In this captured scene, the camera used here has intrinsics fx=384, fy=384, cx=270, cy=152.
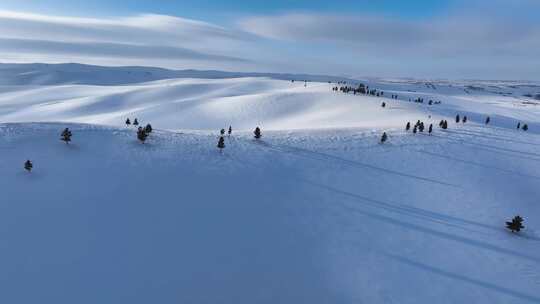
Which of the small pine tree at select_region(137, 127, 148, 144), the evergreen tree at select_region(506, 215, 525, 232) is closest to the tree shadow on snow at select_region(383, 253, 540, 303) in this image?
the evergreen tree at select_region(506, 215, 525, 232)

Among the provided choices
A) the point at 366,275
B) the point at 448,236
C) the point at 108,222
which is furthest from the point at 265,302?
the point at 448,236

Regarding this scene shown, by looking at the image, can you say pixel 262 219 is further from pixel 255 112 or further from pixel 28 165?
pixel 255 112

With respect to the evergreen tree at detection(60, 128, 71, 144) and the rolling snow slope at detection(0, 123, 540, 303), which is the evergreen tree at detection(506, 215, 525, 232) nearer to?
the rolling snow slope at detection(0, 123, 540, 303)

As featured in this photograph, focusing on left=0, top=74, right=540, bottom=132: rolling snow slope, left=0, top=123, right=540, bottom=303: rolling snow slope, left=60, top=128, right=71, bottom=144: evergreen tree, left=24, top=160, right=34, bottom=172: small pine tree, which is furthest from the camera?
left=0, top=74, right=540, bottom=132: rolling snow slope

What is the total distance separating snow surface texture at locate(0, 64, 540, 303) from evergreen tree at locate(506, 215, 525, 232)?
614mm

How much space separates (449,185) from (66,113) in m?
63.8

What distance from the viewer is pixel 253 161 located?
21609 millimetres

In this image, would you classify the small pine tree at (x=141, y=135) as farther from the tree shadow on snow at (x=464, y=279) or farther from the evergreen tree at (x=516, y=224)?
the evergreen tree at (x=516, y=224)

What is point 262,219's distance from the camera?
1655 centimetres

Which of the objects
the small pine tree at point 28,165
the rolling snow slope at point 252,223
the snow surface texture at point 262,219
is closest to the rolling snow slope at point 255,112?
the snow surface texture at point 262,219

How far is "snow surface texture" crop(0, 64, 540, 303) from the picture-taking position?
13.1 metres

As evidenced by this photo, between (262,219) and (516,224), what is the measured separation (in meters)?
11.3

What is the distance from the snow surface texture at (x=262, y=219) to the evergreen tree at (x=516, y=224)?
61 centimetres

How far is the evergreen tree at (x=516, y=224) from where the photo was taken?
56.2 feet
